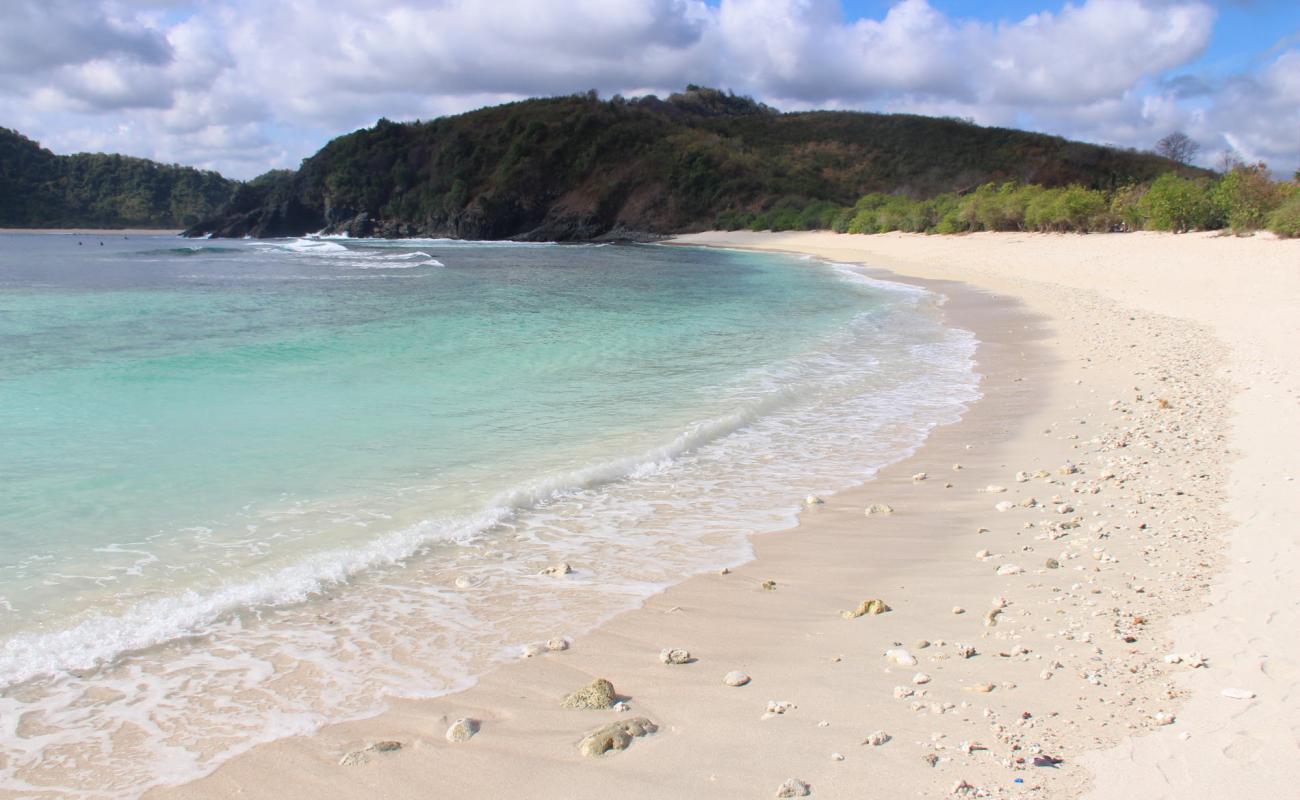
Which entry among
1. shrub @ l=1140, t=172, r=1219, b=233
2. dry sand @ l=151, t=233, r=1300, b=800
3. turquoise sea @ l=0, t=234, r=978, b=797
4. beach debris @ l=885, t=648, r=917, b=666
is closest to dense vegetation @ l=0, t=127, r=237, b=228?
turquoise sea @ l=0, t=234, r=978, b=797

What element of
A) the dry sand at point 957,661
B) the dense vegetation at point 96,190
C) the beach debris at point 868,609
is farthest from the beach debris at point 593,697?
the dense vegetation at point 96,190

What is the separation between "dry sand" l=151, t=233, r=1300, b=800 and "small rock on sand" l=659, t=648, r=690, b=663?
0.16 feet

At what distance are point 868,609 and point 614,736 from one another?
1.66 metres

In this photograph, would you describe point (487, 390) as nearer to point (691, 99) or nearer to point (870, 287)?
point (870, 287)

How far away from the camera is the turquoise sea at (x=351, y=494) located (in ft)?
12.0

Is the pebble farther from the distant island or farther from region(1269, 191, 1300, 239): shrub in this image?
the distant island

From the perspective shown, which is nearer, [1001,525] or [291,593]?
[291,593]

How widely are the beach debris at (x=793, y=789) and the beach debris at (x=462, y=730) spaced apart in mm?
1218

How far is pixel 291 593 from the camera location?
4582 millimetres

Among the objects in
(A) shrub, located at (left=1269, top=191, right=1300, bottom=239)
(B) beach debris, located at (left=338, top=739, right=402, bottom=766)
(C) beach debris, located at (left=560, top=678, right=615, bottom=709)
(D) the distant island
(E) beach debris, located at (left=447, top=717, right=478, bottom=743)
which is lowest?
(B) beach debris, located at (left=338, top=739, right=402, bottom=766)

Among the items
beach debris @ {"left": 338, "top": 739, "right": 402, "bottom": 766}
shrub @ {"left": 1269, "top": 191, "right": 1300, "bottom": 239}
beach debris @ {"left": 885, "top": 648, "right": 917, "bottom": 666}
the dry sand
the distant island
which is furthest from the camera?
the distant island

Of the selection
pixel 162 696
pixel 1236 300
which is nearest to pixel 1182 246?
pixel 1236 300

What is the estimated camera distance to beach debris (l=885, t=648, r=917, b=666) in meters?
3.56

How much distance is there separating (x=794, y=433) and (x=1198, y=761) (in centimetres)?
581
